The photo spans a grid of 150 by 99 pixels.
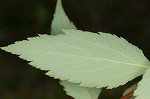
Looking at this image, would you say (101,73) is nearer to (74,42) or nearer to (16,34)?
(74,42)

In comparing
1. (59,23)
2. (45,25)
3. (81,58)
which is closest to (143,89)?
(81,58)

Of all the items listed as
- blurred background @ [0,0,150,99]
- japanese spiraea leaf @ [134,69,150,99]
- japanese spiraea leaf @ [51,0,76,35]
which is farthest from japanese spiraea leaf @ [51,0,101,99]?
blurred background @ [0,0,150,99]

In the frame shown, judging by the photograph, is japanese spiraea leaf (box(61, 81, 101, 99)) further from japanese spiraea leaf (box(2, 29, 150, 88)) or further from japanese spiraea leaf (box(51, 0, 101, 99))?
japanese spiraea leaf (box(2, 29, 150, 88))

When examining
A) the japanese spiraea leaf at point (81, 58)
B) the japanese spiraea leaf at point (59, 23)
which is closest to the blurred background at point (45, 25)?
the japanese spiraea leaf at point (59, 23)

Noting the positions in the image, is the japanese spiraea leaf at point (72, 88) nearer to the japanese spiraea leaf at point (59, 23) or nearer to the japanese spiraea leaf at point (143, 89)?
the japanese spiraea leaf at point (59, 23)

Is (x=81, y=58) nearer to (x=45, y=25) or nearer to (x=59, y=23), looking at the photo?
(x=59, y=23)

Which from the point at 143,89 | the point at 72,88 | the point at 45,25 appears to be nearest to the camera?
the point at 143,89
